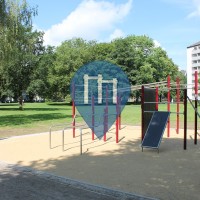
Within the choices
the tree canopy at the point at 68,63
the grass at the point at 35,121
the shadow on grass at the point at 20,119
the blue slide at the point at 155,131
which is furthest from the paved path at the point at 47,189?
the tree canopy at the point at 68,63

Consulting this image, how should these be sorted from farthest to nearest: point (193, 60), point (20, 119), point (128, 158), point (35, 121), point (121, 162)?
1. point (193, 60)
2. point (20, 119)
3. point (35, 121)
4. point (128, 158)
5. point (121, 162)

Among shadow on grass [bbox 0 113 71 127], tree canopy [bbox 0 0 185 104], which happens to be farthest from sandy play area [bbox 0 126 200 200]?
tree canopy [bbox 0 0 185 104]

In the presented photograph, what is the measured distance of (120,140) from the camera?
484 inches

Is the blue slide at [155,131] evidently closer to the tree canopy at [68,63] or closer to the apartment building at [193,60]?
the tree canopy at [68,63]

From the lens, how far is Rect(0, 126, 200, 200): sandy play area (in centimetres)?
589

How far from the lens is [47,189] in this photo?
5648mm

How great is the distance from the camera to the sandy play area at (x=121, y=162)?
5891mm

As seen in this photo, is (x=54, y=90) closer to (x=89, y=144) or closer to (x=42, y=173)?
(x=89, y=144)

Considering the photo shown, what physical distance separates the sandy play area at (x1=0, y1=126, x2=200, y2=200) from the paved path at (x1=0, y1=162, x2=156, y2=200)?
1.15 ft

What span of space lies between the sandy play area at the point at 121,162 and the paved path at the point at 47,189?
349 mm

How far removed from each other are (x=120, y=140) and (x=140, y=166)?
465cm

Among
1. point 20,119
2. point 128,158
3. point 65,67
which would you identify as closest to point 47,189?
point 128,158

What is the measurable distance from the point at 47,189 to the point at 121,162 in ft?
9.43

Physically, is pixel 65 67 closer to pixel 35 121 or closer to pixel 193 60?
pixel 35 121
